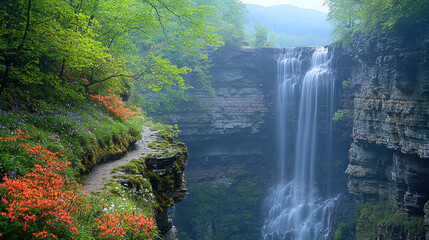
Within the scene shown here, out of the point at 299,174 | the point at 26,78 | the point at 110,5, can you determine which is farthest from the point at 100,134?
the point at 299,174

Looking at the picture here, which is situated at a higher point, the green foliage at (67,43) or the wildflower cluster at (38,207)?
the green foliage at (67,43)

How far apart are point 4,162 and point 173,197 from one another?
4945 millimetres

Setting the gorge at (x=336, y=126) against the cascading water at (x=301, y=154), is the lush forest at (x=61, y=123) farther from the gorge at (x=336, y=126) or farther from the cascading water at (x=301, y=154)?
the cascading water at (x=301, y=154)

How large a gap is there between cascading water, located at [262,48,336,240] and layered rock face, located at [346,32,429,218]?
14.6 ft

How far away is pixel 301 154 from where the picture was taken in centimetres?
3083

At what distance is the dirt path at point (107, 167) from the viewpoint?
5688mm

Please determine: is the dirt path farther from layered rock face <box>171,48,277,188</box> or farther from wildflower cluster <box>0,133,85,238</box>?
layered rock face <box>171,48,277,188</box>

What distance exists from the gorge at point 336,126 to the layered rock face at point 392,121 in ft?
0.20

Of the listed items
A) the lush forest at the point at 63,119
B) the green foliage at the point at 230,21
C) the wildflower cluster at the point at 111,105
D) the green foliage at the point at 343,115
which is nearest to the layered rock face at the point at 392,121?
the green foliage at the point at 343,115

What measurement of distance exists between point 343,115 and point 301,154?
7.00 m

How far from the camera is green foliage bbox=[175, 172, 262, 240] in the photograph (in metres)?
27.7

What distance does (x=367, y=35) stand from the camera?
2080 centimetres

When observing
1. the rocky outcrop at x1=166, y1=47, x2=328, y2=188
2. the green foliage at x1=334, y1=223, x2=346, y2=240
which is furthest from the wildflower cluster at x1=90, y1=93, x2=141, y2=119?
the green foliage at x1=334, y1=223, x2=346, y2=240

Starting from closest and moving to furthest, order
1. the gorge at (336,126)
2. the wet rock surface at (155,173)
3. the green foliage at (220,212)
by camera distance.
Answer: the wet rock surface at (155,173) → the gorge at (336,126) → the green foliage at (220,212)
